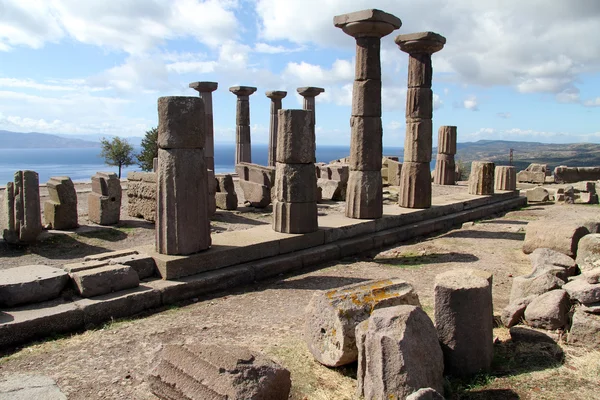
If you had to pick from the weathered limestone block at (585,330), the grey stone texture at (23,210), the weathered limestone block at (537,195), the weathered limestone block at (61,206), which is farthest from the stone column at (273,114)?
the weathered limestone block at (585,330)

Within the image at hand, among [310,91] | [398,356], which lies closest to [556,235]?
[398,356]

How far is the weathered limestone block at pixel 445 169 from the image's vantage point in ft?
66.2

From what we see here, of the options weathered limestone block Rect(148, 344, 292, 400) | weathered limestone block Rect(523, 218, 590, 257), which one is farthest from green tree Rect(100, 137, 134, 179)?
weathered limestone block Rect(148, 344, 292, 400)

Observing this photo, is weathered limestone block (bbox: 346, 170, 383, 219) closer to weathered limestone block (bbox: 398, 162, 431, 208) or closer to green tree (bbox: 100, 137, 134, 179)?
weathered limestone block (bbox: 398, 162, 431, 208)

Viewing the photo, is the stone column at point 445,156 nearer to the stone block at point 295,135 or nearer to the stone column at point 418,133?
the stone column at point 418,133

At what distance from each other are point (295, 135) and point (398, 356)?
5.64m

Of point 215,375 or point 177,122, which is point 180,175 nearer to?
point 177,122

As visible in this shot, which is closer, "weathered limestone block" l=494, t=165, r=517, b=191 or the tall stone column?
the tall stone column

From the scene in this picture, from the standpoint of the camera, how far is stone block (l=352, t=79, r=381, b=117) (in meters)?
10.4

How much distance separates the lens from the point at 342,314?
460 cm

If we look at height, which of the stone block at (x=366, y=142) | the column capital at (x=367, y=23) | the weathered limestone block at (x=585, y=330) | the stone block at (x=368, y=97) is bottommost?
the weathered limestone block at (x=585, y=330)

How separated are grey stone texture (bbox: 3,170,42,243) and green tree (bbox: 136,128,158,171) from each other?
26.1m

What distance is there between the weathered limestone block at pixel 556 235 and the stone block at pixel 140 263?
679 cm

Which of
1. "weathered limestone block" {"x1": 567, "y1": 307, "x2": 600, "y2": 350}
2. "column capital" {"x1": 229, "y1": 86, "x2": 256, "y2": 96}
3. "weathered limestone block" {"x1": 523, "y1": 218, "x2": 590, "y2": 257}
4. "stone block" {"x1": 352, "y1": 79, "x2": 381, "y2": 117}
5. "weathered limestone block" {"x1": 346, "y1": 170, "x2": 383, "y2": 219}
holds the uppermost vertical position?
"column capital" {"x1": 229, "y1": 86, "x2": 256, "y2": 96}
